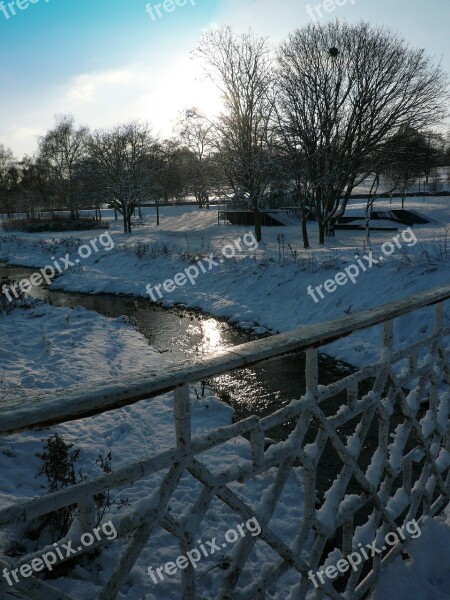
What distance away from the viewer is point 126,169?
35.2 meters

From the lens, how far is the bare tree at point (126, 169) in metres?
34.0

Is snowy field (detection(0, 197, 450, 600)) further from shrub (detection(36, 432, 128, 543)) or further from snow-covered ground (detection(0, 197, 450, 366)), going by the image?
shrub (detection(36, 432, 128, 543))

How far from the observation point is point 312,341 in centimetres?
180

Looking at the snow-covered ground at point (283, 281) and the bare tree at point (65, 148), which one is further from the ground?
the bare tree at point (65, 148)

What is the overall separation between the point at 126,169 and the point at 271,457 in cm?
3663

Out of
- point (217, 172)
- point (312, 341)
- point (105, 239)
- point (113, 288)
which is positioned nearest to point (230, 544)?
point (312, 341)

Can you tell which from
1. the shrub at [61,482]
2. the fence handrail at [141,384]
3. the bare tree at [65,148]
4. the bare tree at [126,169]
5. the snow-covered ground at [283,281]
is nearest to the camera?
the fence handrail at [141,384]

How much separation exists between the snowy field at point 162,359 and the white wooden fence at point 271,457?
19 centimetres

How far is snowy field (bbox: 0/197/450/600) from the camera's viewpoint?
304 centimetres

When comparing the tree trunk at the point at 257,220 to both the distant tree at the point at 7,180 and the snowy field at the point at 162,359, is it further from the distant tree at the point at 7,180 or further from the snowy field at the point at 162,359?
the distant tree at the point at 7,180

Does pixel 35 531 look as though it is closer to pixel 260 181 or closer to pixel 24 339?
pixel 24 339

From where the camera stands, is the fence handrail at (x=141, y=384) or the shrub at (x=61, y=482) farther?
the shrub at (x=61, y=482)

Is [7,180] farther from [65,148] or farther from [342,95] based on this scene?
[342,95]

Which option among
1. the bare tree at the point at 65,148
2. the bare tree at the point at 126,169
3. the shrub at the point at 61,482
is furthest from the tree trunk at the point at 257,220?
the bare tree at the point at 65,148
